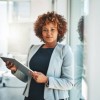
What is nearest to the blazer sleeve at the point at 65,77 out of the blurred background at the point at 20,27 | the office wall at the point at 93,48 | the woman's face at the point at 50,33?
the woman's face at the point at 50,33

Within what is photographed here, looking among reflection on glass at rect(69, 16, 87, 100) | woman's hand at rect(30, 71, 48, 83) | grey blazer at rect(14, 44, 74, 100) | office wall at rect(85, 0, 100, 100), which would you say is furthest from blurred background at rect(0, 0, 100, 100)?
woman's hand at rect(30, 71, 48, 83)

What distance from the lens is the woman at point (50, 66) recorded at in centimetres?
140

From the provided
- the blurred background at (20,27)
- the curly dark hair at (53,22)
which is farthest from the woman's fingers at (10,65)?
the blurred background at (20,27)

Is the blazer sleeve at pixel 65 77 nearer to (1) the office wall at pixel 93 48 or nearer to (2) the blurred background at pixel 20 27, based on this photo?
(1) the office wall at pixel 93 48

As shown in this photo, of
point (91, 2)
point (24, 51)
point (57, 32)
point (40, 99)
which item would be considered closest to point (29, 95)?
point (40, 99)

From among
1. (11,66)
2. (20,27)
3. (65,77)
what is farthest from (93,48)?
(20,27)

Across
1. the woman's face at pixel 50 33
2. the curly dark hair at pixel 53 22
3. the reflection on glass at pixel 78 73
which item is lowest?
the reflection on glass at pixel 78 73

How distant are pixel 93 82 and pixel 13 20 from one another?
1.47m

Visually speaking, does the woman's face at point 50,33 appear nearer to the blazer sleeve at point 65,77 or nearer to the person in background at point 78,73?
the blazer sleeve at point 65,77

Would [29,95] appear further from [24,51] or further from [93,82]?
[24,51]

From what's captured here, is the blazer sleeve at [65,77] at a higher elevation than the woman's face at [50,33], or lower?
lower

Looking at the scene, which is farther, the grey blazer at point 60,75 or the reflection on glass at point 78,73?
the reflection on glass at point 78,73

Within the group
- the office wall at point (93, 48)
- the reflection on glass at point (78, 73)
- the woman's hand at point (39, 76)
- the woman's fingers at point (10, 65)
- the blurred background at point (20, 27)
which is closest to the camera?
the woman's hand at point (39, 76)

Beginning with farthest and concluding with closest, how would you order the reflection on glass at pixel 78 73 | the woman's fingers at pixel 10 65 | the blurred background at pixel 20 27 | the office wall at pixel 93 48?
the blurred background at pixel 20 27, the reflection on glass at pixel 78 73, the office wall at pixel 93 48, the woman's fingers at pixel 10 65
